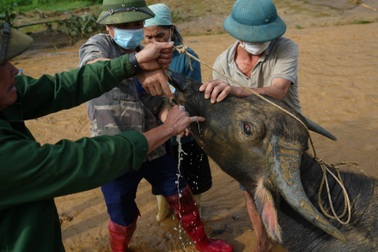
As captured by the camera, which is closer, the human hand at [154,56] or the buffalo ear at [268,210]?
the buffalo ear at [268,210]

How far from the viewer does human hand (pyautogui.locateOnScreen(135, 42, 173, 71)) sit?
9.22 ft

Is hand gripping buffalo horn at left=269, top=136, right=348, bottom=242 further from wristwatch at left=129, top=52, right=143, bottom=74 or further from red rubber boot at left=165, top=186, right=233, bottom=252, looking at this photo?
red rubber boot at left=165, top=186, right=233, bottom=252

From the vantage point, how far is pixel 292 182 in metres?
2.56

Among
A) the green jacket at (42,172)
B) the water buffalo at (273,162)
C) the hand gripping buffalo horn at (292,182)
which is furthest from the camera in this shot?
the water buffalo at (273,162)

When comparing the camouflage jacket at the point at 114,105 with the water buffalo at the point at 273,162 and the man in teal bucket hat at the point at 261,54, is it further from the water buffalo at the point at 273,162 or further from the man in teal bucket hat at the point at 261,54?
the man in teal bucket hat at the point at 261,54

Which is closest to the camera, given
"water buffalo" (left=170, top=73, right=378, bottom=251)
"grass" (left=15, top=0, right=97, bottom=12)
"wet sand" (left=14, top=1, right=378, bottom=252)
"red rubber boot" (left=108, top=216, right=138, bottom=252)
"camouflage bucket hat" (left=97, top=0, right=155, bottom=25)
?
"water buffalo" (left=170, top=73, right=378, bottom=251)

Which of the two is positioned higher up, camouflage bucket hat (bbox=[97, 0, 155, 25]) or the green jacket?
camouflage bucket hat (bbox=[97, 0, 155, 25])

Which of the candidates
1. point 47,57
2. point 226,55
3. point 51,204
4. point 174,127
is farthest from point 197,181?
point 47,57

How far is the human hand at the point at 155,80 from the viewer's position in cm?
290

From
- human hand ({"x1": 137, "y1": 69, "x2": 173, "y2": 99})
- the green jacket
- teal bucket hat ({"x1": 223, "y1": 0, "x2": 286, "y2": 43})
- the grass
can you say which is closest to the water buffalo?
human hand ({"x1": 137, "y1": 69, "x2": 173, "y2": 99})

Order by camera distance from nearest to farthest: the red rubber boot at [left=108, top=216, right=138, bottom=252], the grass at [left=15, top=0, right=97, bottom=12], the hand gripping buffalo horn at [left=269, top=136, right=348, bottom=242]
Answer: the hand gripping buffalo horn at [left=269, top=136, right=348, bottom=242]
the red rubber boot at [left=108, top=216, right=138, bottom=252]
the grass at [left=15, top=0, right=97, bottom=12]

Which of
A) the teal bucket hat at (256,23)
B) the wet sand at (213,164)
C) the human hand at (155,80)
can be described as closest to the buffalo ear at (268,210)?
the human hand at (155,80)

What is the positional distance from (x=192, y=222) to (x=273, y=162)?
1.64m

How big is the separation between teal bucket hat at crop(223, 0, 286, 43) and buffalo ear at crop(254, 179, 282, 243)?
50.3 inches
